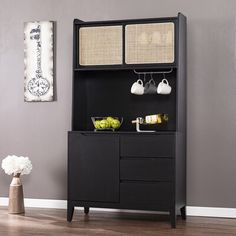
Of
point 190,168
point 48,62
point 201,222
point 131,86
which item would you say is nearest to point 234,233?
point 201,222

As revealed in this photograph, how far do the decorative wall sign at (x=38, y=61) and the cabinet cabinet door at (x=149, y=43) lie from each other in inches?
38.2

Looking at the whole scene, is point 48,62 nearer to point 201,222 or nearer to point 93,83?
point 93,83

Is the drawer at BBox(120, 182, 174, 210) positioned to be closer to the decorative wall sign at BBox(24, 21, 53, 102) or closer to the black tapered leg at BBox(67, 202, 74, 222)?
the black tapered leg at BBox(67, 202, 74, 222)

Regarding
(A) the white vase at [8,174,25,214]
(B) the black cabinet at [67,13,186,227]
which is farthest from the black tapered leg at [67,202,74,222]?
(A) the white vase at [8,174,25,214]

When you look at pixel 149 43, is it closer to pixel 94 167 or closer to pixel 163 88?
pixel 163 88

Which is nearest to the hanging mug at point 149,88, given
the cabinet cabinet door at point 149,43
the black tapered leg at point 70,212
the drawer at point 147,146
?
the cabinet cabinet door at point 149,43

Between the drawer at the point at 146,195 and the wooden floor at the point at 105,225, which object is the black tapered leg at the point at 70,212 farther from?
the drawer at the point at 146,195

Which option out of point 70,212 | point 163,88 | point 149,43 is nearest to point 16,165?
point 70,212

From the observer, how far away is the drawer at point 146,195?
15.7ft

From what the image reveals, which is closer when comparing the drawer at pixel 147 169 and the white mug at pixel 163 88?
the drawer at pixel 147 169

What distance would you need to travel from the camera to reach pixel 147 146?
483 cm

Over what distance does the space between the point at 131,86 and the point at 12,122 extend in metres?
1.31

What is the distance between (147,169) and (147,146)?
20 cm

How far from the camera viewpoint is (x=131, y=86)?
5355mm
